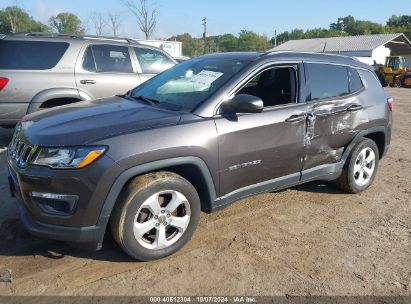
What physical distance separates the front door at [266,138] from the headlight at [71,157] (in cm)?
108

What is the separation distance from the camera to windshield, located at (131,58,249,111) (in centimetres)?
361

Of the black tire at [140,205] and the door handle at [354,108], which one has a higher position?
the door handle at [354,108]

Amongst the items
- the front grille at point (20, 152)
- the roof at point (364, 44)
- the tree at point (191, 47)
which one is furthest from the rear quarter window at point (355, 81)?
the tree at point (191, 47)

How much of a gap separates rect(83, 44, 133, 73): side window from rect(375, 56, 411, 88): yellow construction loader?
25216 millimetres

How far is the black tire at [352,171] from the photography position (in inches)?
184

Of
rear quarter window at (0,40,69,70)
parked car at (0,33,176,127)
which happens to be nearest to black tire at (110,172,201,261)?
parked car at (0,33,176,127)

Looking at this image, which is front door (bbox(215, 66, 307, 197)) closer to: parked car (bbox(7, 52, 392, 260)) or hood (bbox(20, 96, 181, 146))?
parked car (bbox(7, 52, 392, 260))

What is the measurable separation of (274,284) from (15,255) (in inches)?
86.0

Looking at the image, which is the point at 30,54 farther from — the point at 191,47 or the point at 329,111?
the point at 191,47

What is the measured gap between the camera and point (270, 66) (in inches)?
154

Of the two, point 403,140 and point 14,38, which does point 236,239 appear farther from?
point 403,140

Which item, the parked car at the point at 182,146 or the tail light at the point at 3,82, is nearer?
the parked car at the point at 182,146

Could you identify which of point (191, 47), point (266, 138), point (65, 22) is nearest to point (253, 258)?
point (266, 138)

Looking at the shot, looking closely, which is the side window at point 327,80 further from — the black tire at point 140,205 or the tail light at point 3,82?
the tail light at point 3,82
